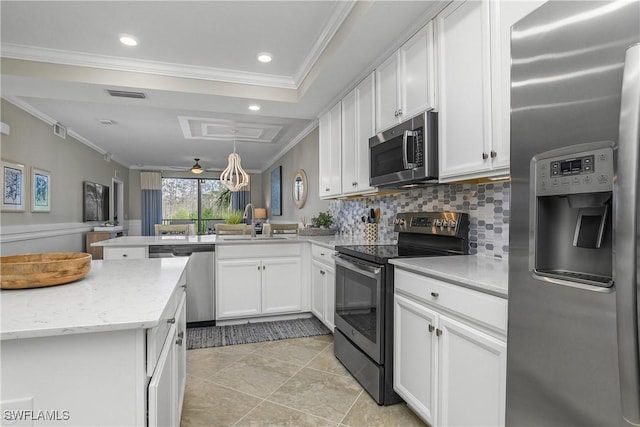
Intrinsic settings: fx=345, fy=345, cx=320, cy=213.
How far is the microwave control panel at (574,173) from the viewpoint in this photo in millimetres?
817

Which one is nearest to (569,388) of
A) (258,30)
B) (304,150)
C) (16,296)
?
(16,296)

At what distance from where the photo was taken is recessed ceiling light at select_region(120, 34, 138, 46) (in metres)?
2.68

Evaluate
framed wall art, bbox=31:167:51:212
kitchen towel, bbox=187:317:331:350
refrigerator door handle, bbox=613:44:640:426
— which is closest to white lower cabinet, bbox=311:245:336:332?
kitchen towel, bbox=187:317:331:350

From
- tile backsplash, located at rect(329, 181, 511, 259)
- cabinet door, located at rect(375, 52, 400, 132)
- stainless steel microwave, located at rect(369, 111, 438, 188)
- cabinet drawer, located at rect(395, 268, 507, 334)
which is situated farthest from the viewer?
cabinet door, located at rect(375, 52, 400, 132)

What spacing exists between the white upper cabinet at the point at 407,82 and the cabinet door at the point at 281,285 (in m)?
1.79

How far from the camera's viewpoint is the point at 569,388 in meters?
0.91

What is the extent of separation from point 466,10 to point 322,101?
198 cm

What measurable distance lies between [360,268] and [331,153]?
5.60 ft

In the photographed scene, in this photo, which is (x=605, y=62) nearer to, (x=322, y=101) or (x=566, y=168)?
(x=566, y=168)

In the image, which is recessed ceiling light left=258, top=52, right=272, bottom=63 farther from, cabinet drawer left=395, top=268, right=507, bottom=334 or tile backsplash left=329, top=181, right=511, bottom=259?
cabinet drawer left=395, top=268, right=507, bottom=334

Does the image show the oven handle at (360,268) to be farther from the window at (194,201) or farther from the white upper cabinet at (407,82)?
the window at (194,201)

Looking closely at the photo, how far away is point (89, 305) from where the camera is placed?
1.02 meters

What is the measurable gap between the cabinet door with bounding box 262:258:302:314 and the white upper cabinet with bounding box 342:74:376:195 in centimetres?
104

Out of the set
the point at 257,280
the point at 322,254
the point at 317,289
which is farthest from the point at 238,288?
the point at 322,254
